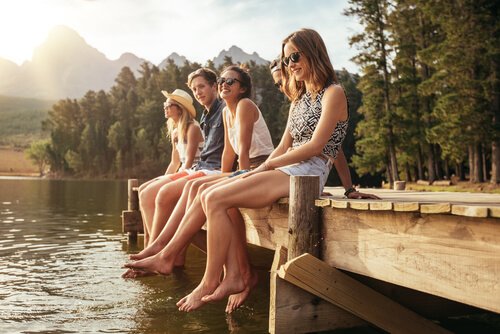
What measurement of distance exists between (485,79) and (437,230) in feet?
77.8

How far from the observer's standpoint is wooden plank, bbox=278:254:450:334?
4.02 meters

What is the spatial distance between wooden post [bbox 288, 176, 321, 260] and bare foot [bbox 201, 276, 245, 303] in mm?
506

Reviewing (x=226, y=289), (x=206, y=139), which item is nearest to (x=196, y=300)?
(x=226, y=289)

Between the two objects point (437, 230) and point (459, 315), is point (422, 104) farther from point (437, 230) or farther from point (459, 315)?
point (437, 230)

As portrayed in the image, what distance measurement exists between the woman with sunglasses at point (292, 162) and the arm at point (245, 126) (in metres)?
0.99

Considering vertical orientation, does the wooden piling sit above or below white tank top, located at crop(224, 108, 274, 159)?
below

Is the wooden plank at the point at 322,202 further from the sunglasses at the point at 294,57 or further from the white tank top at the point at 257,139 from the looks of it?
the white tank top at the point at 257,139

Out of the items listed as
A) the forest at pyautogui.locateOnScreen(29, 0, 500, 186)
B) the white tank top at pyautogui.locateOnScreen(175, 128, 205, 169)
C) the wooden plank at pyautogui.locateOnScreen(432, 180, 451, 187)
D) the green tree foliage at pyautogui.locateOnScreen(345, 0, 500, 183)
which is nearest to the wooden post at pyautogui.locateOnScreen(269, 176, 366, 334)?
the white tank top at pyautogui.locateOnScreen(175, 128, 205, 169)

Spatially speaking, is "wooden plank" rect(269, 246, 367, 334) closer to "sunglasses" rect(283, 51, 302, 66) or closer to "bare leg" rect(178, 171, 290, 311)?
"bare leg" rect(178, 171, 290, 311)

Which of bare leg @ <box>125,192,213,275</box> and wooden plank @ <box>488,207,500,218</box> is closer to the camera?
wooden plank @ <box>488,207,500,218</box>

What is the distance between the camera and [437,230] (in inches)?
132

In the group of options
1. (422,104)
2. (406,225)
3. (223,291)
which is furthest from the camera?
(422,104)

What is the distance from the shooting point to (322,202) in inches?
163

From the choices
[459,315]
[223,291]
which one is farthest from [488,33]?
[223,291]
